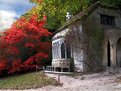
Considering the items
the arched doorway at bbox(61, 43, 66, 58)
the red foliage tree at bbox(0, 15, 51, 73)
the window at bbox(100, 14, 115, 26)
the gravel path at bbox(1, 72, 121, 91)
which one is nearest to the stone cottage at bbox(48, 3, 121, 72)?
the window at bbox(100, 14, 115, 26)

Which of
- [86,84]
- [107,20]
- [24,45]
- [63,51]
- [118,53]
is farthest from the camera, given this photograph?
[24,45]

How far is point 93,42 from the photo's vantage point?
29.2m

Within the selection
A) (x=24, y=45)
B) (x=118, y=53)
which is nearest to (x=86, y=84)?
(x=118, y=53)

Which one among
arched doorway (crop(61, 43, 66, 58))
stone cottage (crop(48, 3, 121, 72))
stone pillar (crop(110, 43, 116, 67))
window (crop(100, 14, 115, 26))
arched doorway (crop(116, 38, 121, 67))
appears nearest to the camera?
stone cottage (crop(48, 3, 121, 72))

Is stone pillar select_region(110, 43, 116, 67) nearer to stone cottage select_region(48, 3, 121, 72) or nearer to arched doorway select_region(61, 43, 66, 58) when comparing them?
stone cottage select_region(48, 3, 121, 72)

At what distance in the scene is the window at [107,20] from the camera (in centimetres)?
3048

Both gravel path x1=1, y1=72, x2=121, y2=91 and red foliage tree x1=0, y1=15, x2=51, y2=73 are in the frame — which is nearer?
gravel path x1=1, y1=72, x2=121, y2=91

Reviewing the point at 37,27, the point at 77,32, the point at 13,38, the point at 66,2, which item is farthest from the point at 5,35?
the point at 66,2

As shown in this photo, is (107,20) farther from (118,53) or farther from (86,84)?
(86,84)

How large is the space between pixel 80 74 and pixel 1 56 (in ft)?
43.3

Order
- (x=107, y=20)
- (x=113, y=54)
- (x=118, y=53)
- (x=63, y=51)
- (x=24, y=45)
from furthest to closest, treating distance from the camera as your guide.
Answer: (x=24, y=45) → (x=63, y=51) → (x=107, y=20) → (x=118, y=53) → (x=113, y=54)

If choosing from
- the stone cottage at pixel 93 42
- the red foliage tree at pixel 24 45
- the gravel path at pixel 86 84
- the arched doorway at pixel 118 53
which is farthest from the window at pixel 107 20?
the red foliage tree at pixel 24 45

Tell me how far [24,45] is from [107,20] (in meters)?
12.1

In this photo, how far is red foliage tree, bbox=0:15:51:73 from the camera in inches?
1405
